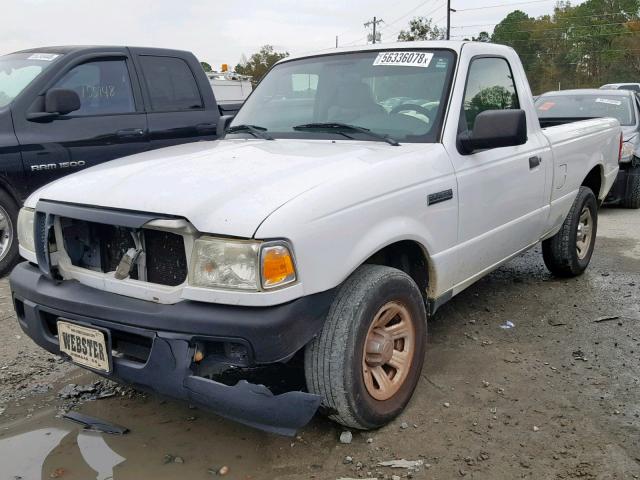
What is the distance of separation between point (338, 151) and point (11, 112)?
3588 mm

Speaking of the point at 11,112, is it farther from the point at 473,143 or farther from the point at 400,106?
the point at 473,143

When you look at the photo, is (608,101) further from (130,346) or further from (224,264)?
(130,346)

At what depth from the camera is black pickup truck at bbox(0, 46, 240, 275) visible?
539 cm

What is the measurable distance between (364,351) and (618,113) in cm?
796

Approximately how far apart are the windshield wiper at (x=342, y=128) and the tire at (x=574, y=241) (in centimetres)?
234

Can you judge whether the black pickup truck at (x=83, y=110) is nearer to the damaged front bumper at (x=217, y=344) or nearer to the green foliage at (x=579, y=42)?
the damaged front bumper at (x=217, y=344)

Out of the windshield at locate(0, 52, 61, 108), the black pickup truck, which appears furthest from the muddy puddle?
the windshield at locate(0, 52, 61, 108)

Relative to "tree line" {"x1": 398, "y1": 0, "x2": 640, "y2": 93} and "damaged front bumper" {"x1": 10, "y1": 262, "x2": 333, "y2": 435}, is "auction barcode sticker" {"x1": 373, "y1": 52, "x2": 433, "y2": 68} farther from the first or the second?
"tree line" {"x1": 398, "y1": 0, "x2": 640, "y2": 93}

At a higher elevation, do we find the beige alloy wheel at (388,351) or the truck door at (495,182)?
the truck door at (495,182)

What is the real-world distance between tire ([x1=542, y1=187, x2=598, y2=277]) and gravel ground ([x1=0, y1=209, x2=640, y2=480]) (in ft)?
2.78

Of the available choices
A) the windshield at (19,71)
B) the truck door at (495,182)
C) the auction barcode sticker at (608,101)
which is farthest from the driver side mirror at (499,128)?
the auction barcode sticker at (608,101)

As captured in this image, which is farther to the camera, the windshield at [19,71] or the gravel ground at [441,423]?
the windshield at [19,71]

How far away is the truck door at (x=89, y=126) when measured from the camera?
5.46 meters

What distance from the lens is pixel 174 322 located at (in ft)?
7.77
